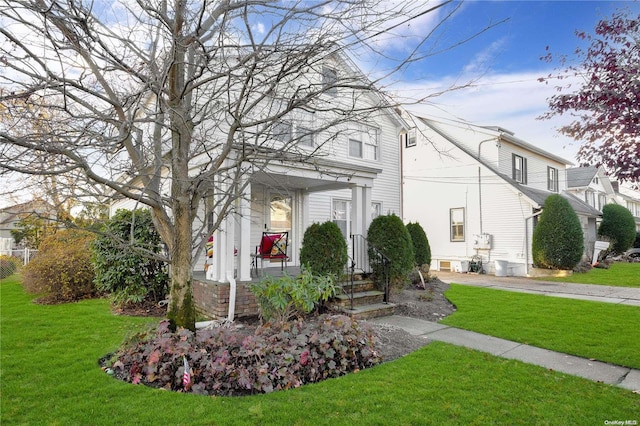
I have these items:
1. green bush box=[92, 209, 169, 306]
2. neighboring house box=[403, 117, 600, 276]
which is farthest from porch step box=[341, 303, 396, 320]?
neighboring house box=[403, 117, 600, 276]

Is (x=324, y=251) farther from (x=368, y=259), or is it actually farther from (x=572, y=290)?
(x=572, y=290)

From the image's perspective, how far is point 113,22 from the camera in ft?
14.5

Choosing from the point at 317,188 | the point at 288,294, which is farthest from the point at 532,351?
the point at 317,188

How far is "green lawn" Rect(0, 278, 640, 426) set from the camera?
10.5ft

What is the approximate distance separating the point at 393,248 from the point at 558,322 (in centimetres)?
326

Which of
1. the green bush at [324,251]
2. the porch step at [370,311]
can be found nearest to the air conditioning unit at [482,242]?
the porch step at [370,311]

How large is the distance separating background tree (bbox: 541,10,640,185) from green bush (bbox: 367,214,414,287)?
3.92 metres

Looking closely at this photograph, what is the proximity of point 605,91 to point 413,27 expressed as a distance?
94.2 inches

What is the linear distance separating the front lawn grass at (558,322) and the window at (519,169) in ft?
33.5

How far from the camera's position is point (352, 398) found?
11.8ft

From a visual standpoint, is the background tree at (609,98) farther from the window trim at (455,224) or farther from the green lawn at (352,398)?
the window trim at (455,224)

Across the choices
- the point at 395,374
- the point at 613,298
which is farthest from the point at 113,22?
the point at 613,298

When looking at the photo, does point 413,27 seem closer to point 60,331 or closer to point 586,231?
point 60,331

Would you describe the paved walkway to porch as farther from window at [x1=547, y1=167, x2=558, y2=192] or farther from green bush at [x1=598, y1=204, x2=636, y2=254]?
green bush at [x1=598, y1=204, x2=636, y2=254]
